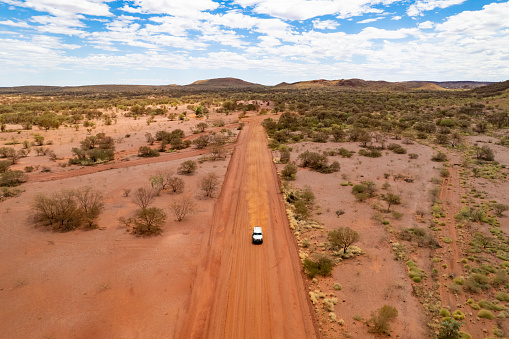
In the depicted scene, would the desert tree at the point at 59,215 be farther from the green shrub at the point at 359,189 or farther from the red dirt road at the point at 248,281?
the green shrub at the point at 359,189

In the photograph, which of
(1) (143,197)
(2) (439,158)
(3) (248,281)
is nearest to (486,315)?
(3) (248,281)

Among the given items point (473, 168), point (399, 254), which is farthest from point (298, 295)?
point (473, 168)

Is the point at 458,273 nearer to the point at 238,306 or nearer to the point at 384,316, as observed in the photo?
the point at 384,316

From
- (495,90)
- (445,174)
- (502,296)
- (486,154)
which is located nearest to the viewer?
(502,296)

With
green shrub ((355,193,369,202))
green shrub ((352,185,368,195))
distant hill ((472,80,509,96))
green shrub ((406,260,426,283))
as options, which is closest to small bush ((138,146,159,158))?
green shrub ((352,185,368,195))

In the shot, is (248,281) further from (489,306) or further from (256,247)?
(489,306)

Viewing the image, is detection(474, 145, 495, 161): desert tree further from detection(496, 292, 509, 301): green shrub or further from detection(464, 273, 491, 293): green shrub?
detection(496, 292, 509, 301): green shrub
